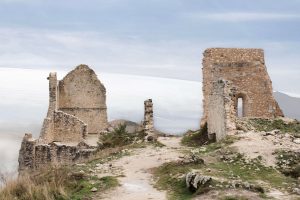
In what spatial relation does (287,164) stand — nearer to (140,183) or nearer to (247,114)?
(140,183)

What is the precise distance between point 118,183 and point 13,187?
2.70 m

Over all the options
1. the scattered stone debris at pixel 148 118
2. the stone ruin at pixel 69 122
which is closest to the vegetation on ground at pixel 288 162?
the scattered stone debris at pixel 148 118

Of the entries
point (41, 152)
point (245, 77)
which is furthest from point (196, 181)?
point (245, 77)

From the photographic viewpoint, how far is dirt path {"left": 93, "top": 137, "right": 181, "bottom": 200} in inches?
621

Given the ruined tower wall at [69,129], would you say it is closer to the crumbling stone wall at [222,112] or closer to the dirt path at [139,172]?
the crumbling stone wall at [222,112]

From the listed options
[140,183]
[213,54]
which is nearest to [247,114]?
[213,54]

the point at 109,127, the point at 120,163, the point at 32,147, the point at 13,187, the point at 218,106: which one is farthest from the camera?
the point at 109,127

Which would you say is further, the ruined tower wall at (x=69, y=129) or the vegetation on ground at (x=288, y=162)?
the ruined tower wall at (x=69, y=129)

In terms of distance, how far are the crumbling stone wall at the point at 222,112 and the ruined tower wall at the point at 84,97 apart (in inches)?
635

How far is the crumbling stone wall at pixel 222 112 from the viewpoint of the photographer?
24.6 meters

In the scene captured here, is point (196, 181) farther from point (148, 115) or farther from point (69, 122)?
point (69, 122)

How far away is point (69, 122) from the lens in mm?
38000

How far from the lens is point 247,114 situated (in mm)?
Answer: 34500

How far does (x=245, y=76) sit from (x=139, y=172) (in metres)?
17.0
